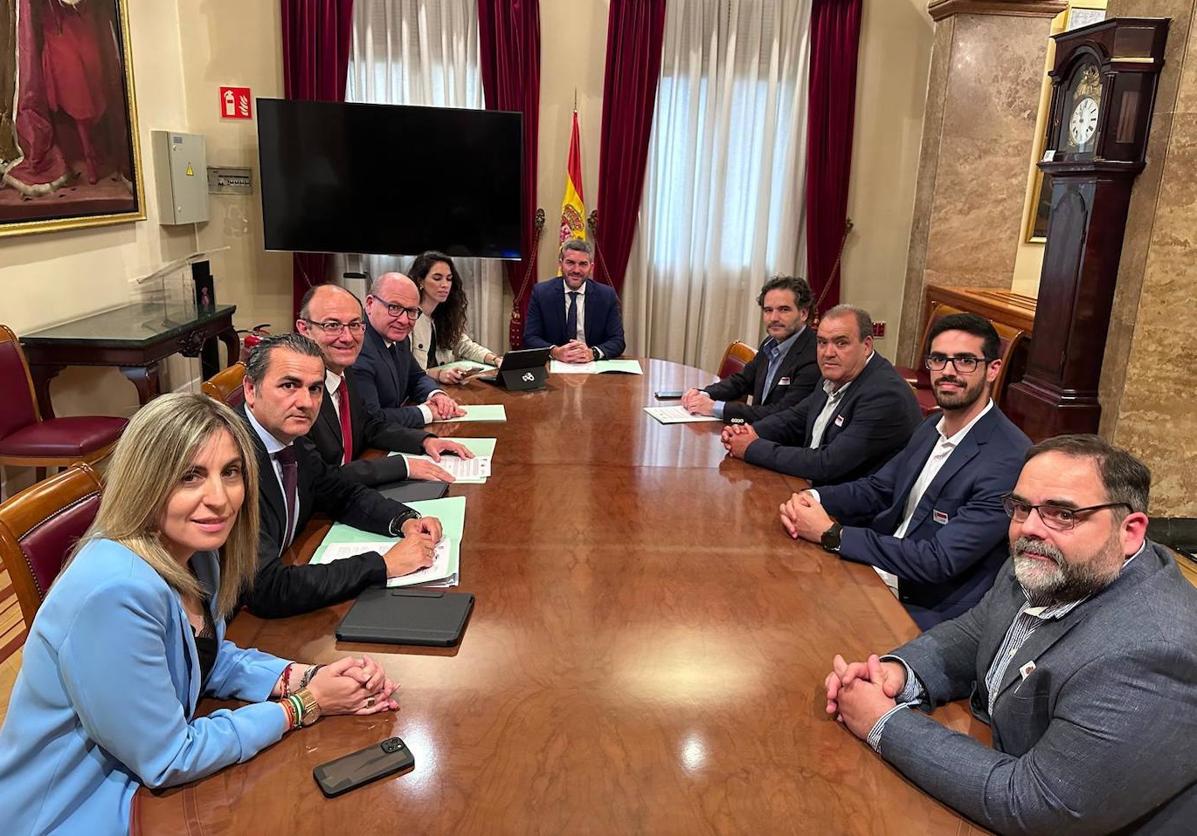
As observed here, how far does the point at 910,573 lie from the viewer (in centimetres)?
200

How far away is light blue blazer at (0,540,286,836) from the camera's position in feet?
3.62

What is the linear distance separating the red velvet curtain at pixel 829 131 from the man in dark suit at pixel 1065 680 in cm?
442

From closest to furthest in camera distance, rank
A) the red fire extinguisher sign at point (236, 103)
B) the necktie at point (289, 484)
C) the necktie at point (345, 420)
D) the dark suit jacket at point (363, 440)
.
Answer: the necktie at point (289, 484), the dark suit jacket at point (363, 440), the necktie at point (345, 420), the red fire extinguisher sign at point (236, 103)

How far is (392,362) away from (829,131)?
352cm

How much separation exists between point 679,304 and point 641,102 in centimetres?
131

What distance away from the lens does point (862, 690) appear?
1.31m

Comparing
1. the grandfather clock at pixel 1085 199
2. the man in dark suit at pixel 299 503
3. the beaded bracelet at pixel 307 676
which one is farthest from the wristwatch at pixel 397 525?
the grandfather clock at pixel 1085 199

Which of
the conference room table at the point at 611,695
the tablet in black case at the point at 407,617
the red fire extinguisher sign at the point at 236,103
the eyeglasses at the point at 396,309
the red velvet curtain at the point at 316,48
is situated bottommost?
the conference room table at the point at 611,695

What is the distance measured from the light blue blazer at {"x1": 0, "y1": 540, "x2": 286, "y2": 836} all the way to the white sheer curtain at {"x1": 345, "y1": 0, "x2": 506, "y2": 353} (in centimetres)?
425

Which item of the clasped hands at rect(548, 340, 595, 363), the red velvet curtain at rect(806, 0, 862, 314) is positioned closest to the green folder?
the clasped hands at rect(548, 340, 595, 363)

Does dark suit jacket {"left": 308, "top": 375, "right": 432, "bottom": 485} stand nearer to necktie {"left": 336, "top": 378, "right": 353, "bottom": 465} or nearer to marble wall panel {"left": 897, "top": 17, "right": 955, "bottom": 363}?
necktie {"left": 336, "top": 378, "right": 353, "bottom": 465}

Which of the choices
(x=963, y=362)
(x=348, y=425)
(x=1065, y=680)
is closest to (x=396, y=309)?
(x=348, y=425)

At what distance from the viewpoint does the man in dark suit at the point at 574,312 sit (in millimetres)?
4496

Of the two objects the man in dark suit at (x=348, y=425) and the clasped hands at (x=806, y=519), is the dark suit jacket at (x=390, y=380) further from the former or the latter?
the clasped hands at (x=806, y=519)
